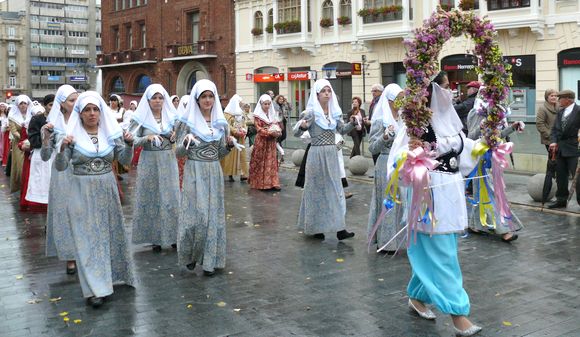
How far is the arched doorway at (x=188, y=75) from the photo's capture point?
43.6 meters

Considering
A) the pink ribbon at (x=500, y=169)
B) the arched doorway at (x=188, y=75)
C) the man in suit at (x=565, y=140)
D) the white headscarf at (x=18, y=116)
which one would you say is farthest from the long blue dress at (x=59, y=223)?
the arched doorway at (x=188, y=75)

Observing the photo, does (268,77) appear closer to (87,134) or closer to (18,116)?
(18,116)

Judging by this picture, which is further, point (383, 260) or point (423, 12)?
point (423, 12)

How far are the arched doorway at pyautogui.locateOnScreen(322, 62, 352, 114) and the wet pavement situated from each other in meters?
24.5

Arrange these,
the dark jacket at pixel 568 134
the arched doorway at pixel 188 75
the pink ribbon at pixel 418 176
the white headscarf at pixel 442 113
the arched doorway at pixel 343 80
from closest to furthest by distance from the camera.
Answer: the pink ribbon at pixel 418 176 < the white headscarf at pixel 442 113 < the dark jacket at pixel 568 134 < the arched doorway at pixel 343 80 < the arched doorway at pixel 188 75

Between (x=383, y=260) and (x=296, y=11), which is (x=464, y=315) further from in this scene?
(x=296, y=11)

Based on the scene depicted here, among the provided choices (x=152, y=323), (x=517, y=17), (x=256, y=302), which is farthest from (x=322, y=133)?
(x=517, y=17)

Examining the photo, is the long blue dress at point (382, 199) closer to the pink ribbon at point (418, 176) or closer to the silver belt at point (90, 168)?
the pink ribbon at point (418, 176)

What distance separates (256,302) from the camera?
6355mm

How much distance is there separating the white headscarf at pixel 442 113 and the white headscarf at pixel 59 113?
3.82 m

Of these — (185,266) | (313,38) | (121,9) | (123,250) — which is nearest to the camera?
(123,250)

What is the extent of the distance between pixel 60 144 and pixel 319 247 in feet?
11.8

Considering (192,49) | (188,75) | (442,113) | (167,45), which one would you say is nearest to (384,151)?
(442,113)

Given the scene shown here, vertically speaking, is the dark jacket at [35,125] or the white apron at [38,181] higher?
the dark jacket at [35,125]
